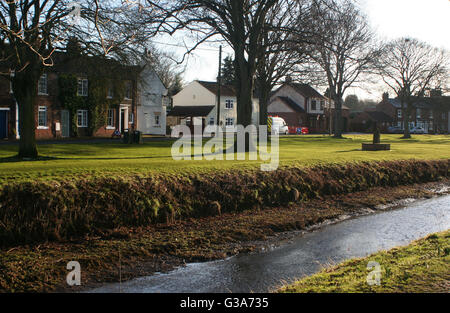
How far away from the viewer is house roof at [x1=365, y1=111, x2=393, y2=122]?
96300mm

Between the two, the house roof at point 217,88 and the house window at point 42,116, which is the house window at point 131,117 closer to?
the house window at point 42,116

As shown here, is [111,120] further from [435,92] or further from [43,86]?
[435,92]

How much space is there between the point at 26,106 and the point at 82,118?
24.5 meters

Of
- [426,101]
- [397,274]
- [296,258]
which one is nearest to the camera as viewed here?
[397,274]

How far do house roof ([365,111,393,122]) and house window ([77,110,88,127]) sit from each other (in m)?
68.5

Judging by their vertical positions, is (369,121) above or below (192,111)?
below

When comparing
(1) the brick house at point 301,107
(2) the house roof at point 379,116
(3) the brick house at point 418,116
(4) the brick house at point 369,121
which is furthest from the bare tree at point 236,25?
(3) the brick house at point 418,116

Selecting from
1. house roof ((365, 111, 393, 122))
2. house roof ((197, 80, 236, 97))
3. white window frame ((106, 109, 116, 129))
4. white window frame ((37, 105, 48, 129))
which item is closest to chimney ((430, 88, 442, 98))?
house roof ((197, 80, 236, 97))

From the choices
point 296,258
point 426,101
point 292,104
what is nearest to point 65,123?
point 296,258

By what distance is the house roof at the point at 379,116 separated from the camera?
96.3m

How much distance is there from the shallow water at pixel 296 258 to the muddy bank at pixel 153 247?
0.47 metres

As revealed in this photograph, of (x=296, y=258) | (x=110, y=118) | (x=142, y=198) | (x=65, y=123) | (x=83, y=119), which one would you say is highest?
(x=110, y=118)

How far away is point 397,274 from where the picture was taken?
6523 mm

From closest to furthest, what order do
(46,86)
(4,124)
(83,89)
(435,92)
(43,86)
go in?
(4,124) → (43,86) → (46,86) → (83,89) → (435,92)
